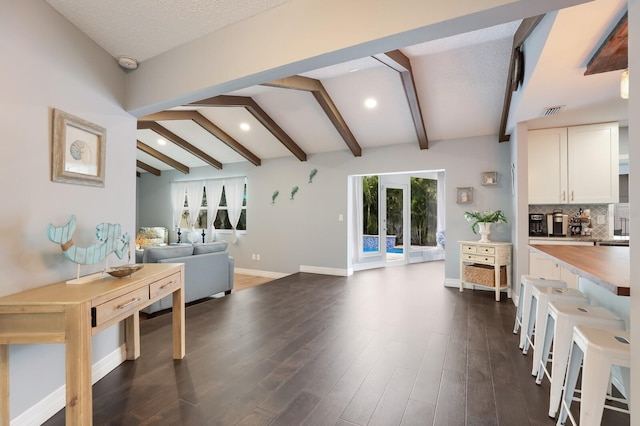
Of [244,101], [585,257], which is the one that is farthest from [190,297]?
[585,257]

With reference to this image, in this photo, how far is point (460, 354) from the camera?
250cm

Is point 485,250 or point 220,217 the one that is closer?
point 485,250

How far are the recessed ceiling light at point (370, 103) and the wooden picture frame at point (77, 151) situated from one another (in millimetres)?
3401

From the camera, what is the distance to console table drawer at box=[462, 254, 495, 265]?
13.7ft

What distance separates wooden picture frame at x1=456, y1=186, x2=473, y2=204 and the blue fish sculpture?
466 centimetres

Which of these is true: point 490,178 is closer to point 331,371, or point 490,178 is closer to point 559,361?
point 559,361

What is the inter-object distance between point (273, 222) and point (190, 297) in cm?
274

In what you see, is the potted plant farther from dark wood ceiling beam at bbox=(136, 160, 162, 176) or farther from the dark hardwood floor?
dark wood ceiling beam at bbox=(136, 160, 162, 176)

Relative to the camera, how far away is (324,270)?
19.5ft

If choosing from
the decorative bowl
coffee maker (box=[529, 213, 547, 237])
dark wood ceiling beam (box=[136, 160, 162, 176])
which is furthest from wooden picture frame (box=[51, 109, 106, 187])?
dark wood ceiling beam (box=[136, 160, 162, 176])

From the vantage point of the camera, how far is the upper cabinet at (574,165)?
360 cm

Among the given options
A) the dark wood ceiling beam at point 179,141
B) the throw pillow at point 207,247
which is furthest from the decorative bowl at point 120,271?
the dark wood ceiling beam at point 179,141

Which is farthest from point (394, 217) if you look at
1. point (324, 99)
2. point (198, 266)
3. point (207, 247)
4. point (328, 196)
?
point (198, 266)

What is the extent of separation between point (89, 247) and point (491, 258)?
4632 mm
